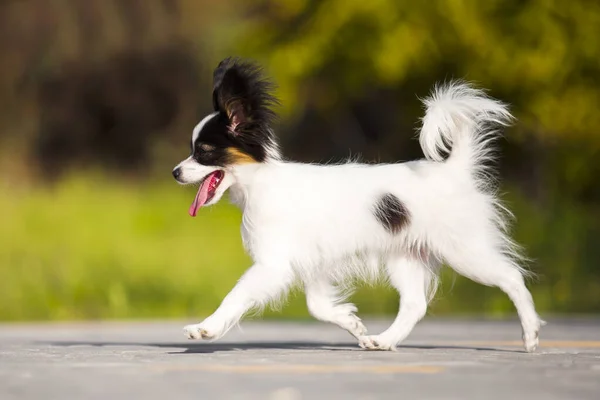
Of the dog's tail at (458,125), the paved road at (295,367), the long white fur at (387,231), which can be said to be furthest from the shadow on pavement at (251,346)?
the dog's tail at (458,125)

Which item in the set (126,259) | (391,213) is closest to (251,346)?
(391,213)

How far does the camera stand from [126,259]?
17.6m

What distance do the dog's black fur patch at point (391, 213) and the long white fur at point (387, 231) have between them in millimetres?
33

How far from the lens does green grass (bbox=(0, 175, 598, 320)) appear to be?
14.9 m

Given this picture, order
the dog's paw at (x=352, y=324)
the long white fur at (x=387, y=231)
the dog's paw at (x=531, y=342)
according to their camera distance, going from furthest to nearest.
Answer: the dog's paw at (x=352, y=324)
the long white fur at (x=387, y=231)
the dog's paw at (x=531, y=342)

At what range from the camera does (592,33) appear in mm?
17984

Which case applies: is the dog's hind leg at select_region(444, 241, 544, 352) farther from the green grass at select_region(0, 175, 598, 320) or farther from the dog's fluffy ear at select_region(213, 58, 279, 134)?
the green grass at select_region(0, 175, 598, 320)

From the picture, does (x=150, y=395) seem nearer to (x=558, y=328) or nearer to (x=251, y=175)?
(x=251, y=175)

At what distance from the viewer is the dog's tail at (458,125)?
9.03 metres

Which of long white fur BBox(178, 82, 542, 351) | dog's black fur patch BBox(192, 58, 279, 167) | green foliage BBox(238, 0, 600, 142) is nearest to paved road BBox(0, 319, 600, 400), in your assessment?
long white fur BBox(178, 82, 542, 351)

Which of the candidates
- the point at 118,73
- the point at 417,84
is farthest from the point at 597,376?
the point at 118,73

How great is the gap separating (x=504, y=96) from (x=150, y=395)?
13.7 meters

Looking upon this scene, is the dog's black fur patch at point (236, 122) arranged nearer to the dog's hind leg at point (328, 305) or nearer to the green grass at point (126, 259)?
the dog's hind leg at point (328, 305)

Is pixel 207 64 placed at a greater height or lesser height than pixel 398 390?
greater
